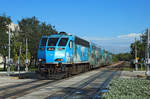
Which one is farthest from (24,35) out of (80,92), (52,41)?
(80,92)

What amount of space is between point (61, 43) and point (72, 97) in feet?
35.3

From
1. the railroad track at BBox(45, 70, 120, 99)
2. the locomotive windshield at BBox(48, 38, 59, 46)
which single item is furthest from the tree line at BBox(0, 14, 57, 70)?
the railroad track at BBox(45, 70, 120, 99)

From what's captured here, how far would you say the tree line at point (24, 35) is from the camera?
40.9 meters

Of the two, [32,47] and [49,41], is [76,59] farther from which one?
[32,47]

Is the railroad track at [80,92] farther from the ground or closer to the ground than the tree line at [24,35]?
closer to the ground

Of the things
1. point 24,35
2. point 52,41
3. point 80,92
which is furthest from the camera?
point 24,35

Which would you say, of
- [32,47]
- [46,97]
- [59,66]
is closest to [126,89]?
[46,97]

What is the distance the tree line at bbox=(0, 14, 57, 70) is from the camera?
1612 inches

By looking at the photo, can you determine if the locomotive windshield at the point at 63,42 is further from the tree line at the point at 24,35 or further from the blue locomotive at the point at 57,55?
the tree line at the point at 24,35

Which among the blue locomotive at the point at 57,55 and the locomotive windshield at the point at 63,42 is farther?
the locomotive windshield at the point at 63,42

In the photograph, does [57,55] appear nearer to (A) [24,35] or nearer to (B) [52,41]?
(B) [52,41]

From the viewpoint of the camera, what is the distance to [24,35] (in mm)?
52438

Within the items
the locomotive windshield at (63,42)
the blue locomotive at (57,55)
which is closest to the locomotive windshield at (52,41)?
the blue locomotive at (57,55)

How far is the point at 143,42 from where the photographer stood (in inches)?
2243
